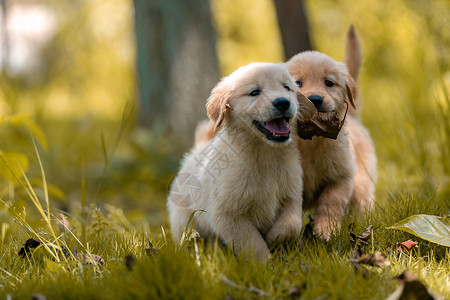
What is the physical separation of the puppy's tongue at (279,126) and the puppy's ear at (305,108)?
168 millimetres

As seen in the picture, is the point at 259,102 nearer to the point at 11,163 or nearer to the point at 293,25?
the point at 11,163

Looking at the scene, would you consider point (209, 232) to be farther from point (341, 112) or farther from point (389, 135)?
point (389, 135)

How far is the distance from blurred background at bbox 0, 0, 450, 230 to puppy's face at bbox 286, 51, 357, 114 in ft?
2.53

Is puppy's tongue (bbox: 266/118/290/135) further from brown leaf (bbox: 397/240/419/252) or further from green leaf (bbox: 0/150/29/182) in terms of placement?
green leaf (bbox: 0/150/29/182)

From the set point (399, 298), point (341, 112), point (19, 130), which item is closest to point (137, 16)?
point (19, 130)

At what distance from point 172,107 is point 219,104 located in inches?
143

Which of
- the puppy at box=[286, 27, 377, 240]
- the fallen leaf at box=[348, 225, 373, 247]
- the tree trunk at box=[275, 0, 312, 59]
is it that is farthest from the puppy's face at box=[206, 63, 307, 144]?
the tree trunk at box=[275, 0, 312, 59]

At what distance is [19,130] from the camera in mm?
6078

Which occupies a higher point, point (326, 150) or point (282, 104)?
point (282, 104)

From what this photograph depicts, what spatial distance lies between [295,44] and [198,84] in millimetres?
1883

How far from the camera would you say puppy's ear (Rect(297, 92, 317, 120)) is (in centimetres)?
279

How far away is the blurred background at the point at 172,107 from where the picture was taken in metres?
4.05

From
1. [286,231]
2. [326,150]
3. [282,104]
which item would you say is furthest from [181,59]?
[286,231]

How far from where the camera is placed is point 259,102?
2.59 metres
